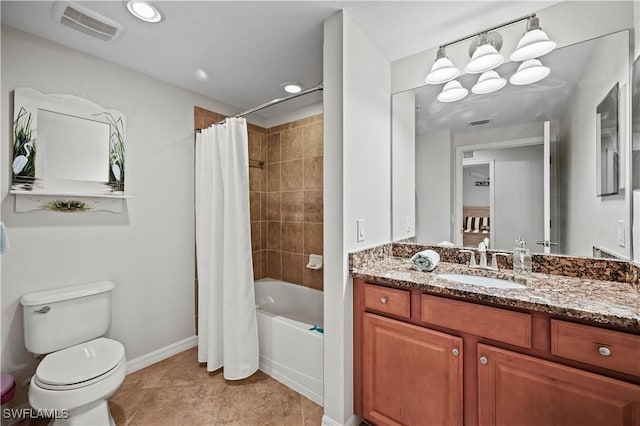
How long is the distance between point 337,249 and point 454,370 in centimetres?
79

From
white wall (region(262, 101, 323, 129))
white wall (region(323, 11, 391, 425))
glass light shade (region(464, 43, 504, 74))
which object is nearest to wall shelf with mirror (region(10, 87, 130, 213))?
white wall (region(262, 101, 323, 129))

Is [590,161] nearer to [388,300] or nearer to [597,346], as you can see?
[597,346]

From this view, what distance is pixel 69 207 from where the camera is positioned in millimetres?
1849

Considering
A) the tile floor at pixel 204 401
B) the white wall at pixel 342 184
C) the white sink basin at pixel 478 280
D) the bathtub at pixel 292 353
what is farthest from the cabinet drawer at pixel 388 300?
the tile floor at pixel 204 401

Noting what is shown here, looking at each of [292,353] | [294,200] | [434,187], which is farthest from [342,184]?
[294,200]

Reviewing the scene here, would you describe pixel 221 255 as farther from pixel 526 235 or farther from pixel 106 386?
pixel 526 235

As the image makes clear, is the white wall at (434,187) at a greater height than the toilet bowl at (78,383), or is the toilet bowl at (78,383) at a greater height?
the white wall at (434,187)

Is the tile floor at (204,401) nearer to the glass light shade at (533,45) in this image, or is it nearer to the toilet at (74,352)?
the toilet at (74,352)

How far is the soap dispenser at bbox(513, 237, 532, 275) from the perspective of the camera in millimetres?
1534

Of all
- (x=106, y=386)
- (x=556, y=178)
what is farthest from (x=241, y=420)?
(x=556, y=178)

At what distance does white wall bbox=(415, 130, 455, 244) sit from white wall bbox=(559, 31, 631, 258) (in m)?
0.59

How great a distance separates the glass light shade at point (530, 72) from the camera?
59.2 inches

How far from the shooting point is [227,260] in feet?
6.88

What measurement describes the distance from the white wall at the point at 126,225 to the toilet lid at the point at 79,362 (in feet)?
1.14
